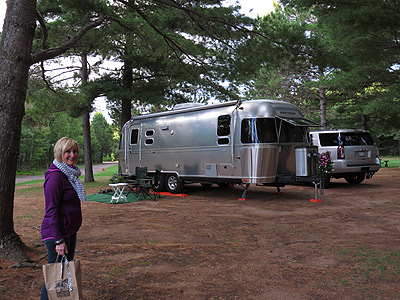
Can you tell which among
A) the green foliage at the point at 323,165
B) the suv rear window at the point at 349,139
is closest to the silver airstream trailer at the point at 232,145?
the green foliage at the point at 323,165

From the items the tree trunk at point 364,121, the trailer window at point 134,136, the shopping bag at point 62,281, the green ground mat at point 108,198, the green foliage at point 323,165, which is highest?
the tree trunk at point 364,121

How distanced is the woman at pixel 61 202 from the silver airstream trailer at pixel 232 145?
675 centimetres

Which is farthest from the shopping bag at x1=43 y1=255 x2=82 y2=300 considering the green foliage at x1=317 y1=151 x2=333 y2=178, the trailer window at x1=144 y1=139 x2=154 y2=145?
the trailer window at x1=144 y1=139 x2=154 y2=145

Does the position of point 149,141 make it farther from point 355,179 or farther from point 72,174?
point 72,174

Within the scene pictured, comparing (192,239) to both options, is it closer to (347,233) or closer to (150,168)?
(347,233)

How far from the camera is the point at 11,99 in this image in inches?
182

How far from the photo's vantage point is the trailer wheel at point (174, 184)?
1172 cm

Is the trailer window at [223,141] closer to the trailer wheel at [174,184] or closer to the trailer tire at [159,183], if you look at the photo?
the trailer wheel at [174,184]

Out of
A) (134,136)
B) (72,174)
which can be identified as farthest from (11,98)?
(134,136)

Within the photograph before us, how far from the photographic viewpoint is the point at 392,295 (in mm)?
3371

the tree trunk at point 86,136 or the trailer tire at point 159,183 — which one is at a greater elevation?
the tree trunk at point 86,136

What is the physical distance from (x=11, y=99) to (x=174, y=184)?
25.6ft

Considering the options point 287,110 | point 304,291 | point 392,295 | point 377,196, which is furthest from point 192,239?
point 377,196

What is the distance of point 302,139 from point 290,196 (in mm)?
1867
